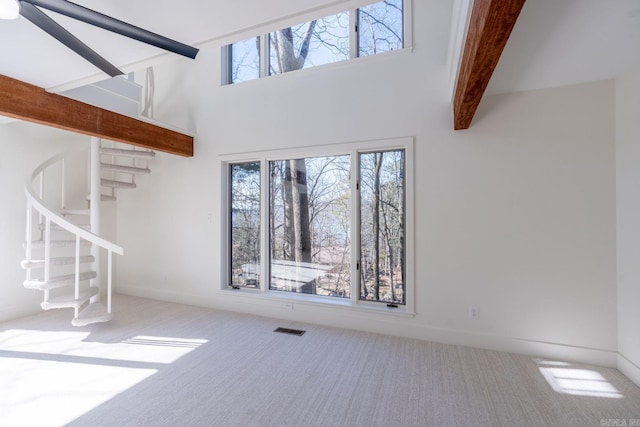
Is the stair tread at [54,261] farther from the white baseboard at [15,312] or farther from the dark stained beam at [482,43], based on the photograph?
Answer: the dark stained beam at [482,43]

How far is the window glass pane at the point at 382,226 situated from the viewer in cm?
317

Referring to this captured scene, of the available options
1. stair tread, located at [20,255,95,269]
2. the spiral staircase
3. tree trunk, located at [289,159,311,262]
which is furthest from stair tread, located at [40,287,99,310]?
tree trunk, located at [289,159,311,262]

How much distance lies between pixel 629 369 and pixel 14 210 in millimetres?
6656

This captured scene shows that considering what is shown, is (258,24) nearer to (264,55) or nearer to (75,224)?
(264,55)

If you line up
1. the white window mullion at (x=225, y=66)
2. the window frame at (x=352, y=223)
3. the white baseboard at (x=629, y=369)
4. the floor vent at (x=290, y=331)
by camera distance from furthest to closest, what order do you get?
the white window mullion at (x=225, y=66) → the floor vent at (x=290, y=331) → the window frame at (x=352, y=223) → the white baseboard at (x=629, y=369)

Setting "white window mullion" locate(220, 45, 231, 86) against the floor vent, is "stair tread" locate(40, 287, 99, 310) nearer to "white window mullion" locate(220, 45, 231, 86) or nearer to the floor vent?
the floor vent

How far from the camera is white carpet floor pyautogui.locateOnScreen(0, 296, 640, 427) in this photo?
6.05 feet

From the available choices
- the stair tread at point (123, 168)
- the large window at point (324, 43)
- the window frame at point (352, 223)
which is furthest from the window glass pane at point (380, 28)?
the stair tread at point (123, 168)

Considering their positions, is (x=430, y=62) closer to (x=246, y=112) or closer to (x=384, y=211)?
(x=384, y=211)

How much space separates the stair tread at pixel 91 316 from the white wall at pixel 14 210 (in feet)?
3.63

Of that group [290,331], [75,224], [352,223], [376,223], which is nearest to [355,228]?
[352,223]

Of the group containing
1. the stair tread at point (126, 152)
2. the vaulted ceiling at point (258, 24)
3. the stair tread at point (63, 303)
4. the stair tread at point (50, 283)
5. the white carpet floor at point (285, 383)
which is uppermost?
the vaulted ceiling at point (258, 24)

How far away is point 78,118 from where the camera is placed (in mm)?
2867

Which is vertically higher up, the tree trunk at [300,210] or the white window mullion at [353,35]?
the white window mullion at [353,35]
